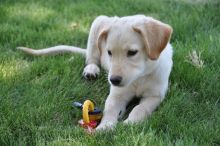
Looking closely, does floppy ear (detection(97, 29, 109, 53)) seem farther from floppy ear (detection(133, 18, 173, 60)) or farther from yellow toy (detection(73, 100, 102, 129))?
yellow toy (detection(73, 100, 102, 129))

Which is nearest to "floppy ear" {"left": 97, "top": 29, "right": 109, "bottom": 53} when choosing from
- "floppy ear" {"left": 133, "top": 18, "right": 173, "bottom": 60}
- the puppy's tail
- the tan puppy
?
the tan puppy

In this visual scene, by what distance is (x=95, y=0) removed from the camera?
6.64 metres

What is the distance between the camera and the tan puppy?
138 inches

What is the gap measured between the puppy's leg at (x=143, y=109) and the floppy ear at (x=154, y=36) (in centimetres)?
39

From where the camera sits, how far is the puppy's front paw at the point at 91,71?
436cm

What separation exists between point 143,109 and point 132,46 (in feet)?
1.59

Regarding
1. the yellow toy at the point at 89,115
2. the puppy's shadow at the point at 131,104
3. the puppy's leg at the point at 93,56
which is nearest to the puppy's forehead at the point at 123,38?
the yellow toy at the point at 89,115

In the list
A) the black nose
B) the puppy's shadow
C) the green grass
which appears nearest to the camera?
the green grass

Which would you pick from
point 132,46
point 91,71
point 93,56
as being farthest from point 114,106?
point 93,56

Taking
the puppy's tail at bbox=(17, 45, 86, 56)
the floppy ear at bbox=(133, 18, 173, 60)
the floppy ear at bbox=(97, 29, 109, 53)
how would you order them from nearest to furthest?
the floppy ear at bbox=(133, 18, 173, 60) < the floppy ear at bbox=(97, 29, 109, 53) < the puppy's tail at bbox=(17, 45, 86, 56)

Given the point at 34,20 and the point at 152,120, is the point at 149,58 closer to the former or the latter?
the point at 152,120

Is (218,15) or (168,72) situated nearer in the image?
(168,72)

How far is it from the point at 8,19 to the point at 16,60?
1264 mm

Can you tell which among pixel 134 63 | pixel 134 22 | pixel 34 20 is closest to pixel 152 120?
pixel 134 63
